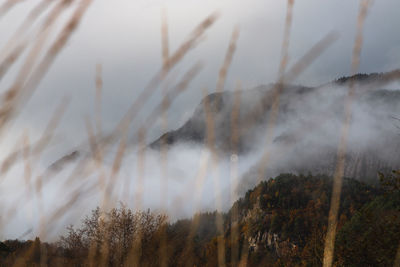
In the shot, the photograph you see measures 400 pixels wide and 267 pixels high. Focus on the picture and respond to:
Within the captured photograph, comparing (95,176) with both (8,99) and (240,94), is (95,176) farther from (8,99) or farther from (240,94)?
(240,94)

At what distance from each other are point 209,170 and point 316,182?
158415 mm

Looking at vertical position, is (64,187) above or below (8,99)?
below

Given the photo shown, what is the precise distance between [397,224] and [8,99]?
1423 cm

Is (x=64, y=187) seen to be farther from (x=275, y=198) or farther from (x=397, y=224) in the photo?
(x=275, y=198)

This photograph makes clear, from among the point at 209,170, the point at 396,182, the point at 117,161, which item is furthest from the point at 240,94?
the point at 396,182

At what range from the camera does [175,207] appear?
1.14 meters

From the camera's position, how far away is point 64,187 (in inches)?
38.7

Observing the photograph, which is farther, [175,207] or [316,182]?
[316,182]

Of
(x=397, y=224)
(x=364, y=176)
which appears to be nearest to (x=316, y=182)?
(x=364, y=176)

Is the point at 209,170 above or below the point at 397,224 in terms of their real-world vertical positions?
above

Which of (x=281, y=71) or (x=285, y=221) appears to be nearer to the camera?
(x=281, y=71)

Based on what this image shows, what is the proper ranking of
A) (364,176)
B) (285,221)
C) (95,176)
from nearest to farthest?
(95,176) < (285,221) < (364,176)

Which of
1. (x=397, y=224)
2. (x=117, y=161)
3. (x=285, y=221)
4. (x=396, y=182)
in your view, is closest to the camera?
(x=117, y=161)

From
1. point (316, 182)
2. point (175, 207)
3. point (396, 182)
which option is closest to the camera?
point (175, 207)
